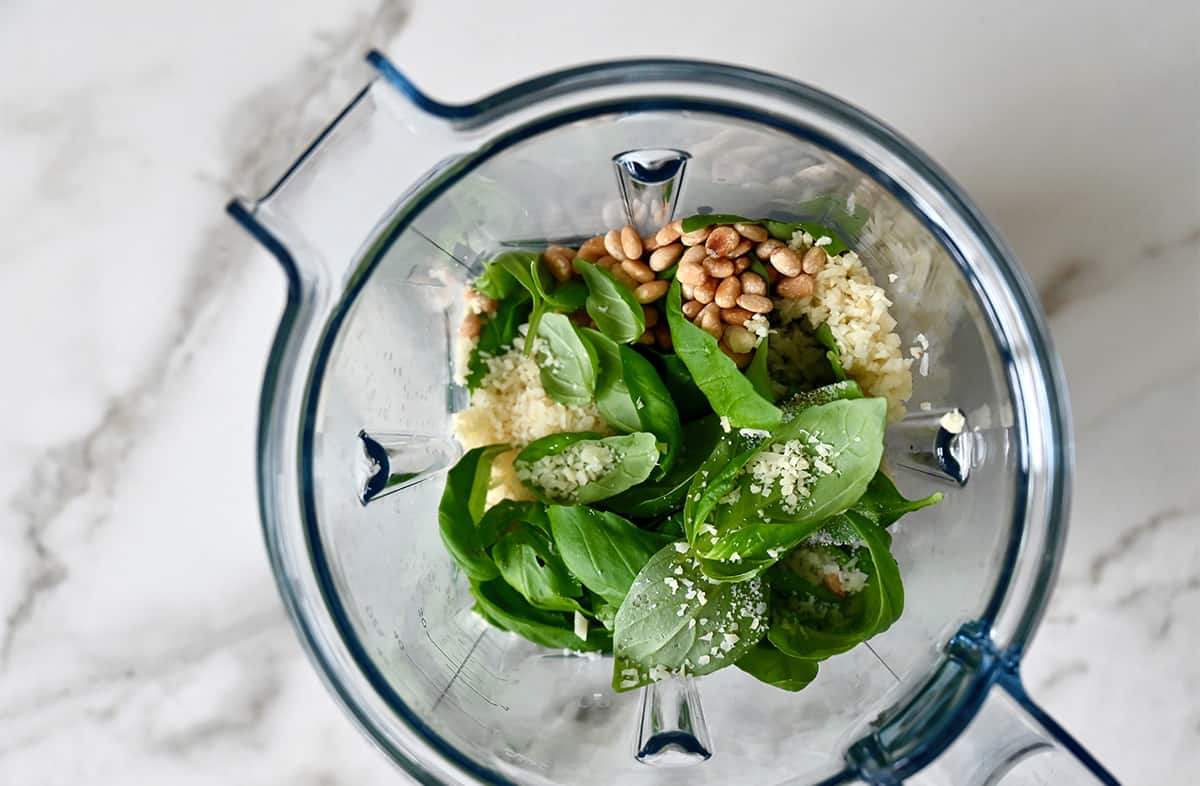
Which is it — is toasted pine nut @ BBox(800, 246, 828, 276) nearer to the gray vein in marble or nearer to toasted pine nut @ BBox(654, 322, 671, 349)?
toasted pine nut @ BBox(654, 322, 671, 349)

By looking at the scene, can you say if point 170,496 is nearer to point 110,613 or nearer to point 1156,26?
point 110,613

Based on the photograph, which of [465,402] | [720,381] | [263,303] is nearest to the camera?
[720,381]

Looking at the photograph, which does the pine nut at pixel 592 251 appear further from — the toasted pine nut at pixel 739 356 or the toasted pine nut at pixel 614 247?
the toasted pine nut at pixel 739 356

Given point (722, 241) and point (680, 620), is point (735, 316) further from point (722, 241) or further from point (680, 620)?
point (680, 620)

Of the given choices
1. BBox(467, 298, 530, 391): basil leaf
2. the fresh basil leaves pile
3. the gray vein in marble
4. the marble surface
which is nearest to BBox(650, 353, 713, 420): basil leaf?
the fresh basil leaves pile

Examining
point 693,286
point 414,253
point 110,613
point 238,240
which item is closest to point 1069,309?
point 693,286

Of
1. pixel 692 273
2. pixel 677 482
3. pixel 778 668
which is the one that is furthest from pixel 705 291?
pixel 778 668
